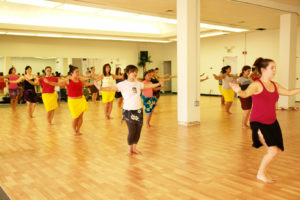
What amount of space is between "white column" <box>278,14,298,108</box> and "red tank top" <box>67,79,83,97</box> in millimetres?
7575

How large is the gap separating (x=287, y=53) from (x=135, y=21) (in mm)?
8175

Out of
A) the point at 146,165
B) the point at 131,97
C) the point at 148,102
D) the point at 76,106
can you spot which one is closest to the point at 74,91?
the point at 76,106

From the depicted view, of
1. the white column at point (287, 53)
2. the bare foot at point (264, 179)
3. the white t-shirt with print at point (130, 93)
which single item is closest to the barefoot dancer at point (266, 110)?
the bare foot at point (264, 179)

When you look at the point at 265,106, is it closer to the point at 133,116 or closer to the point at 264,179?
the point at 264,179

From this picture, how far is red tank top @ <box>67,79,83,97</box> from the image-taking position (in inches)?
237

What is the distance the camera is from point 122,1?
8141mm

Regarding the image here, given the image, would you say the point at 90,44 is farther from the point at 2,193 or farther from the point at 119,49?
the point at 2,193

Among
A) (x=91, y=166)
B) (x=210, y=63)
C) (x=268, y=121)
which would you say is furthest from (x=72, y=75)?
(x=210, y=63)

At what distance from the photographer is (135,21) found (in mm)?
15445

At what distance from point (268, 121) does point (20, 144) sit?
4532mm

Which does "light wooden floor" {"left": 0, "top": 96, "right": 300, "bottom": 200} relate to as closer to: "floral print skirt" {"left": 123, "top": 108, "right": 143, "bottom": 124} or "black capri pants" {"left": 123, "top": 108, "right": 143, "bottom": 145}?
"black capri pants" {"left": 123, "top": 108, "right": 143, "bottom": 145}

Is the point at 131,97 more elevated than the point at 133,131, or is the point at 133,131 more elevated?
the point at 131,97

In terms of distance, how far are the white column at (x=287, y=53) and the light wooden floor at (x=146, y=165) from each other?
3.82 meters

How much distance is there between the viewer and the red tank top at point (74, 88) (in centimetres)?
602
